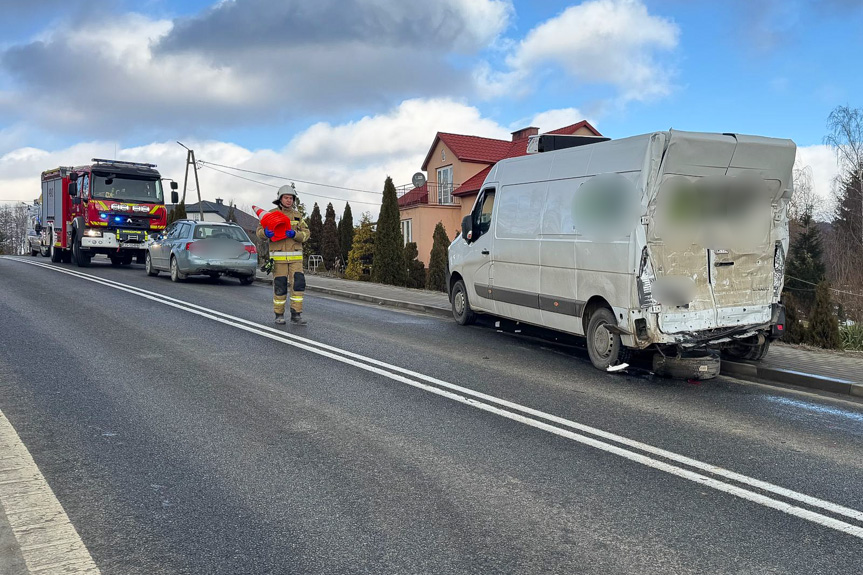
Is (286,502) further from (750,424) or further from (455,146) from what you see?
(455,146)

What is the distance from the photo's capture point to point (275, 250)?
11.2m

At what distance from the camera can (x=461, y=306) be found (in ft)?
39.4

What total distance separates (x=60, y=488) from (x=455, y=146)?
3473 cm

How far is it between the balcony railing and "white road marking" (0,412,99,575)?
111 feet

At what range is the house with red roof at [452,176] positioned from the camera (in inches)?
1469

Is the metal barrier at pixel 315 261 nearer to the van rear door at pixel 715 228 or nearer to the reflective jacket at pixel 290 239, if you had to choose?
the reflective jacket at pixel 290 239

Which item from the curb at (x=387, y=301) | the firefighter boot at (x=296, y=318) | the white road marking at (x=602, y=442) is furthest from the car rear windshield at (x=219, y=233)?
the white road marking at (x=602, y=442)

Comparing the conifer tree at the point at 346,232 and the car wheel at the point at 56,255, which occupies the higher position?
the conifer tree at the point at 346,232

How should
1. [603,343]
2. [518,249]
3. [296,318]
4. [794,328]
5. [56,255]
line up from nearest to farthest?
[603,343] → [518,249] → [794,328] → [296,318] → [56,255]

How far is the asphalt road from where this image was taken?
360cm

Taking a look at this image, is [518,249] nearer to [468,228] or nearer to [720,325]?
[468,228]

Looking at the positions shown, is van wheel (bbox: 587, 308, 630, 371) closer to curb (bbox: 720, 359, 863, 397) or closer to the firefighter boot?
curb (bbox: 720, 359, 863, 397)

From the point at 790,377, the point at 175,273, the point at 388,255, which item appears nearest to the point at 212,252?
the point at 175,273

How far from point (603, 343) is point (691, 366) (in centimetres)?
99
